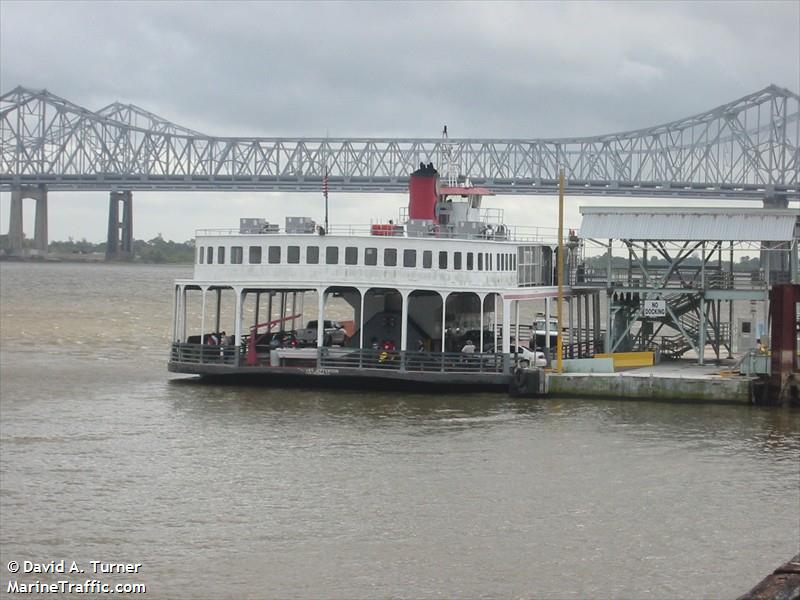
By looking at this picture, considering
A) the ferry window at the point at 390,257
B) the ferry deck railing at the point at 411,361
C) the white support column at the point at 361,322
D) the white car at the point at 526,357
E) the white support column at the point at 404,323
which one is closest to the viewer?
the ferry deck railing at the point at 411,361

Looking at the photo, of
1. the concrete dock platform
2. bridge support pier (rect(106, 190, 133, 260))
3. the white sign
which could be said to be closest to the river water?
the concrete dock platform

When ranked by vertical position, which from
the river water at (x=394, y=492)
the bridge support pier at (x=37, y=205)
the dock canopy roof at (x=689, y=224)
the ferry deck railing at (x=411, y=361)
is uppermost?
the bridge support pier at (x=37, y=205)

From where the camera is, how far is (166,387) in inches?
1670

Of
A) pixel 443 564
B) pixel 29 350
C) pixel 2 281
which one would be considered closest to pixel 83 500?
pixel 443 564

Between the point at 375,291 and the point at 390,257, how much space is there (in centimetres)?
200

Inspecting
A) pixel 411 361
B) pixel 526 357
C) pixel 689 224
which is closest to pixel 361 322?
pixel 411 361

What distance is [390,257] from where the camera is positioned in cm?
4131

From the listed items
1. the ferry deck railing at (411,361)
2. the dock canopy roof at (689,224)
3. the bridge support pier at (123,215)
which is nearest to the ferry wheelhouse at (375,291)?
the ferry deck railing at (411,361)

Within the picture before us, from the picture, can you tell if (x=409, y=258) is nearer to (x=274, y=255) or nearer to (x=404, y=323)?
(x=404, y=323)

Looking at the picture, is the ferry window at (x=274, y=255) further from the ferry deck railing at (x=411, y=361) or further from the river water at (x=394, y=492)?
the river water at (x=394, y=492)

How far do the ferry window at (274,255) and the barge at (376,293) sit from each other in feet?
0.10

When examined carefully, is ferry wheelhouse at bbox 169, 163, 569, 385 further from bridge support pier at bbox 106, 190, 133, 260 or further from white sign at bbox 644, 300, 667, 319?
bridge support pier at bbox 106, 190, 133, 260

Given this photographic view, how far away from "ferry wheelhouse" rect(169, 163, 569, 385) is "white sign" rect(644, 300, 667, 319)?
3.28m

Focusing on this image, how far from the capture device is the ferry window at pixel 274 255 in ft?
137
